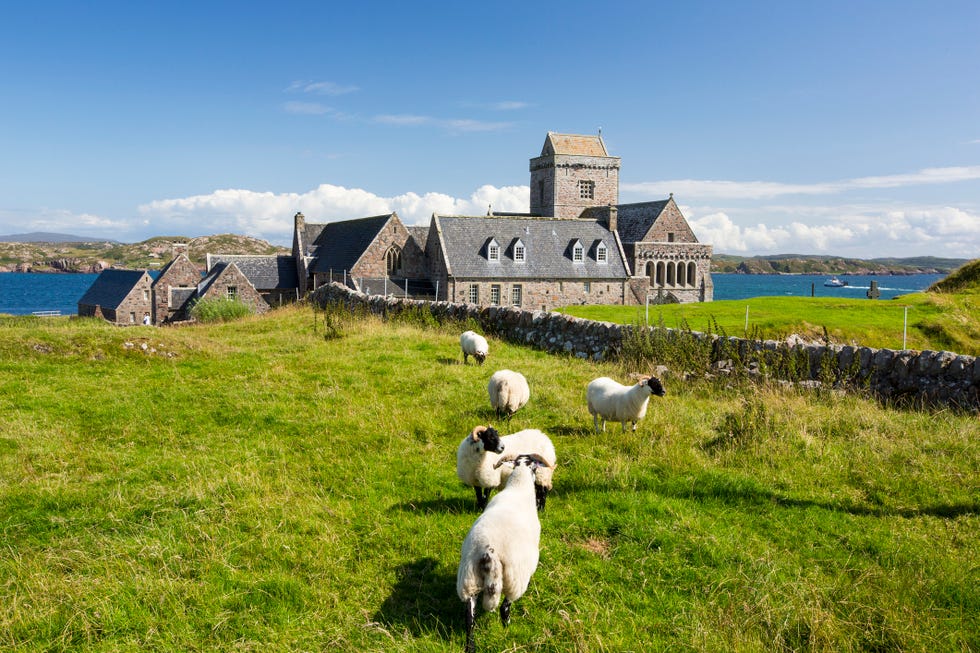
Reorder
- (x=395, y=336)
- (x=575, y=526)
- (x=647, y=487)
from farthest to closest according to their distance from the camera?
(x=395, y=336) < (x=647, y=487) < (x=575, y=526)

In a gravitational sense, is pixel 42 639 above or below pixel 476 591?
below

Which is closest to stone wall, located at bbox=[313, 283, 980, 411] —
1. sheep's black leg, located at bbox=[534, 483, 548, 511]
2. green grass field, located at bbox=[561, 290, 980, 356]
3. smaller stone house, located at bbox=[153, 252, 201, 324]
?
green grass field, located at bbox=[561, 290, 980, 356]

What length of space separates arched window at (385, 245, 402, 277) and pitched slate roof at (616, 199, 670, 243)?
26440mm

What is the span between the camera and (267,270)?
210 feet

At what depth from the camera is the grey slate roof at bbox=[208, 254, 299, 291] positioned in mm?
62375

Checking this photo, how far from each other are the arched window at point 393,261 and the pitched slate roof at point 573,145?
31.7m

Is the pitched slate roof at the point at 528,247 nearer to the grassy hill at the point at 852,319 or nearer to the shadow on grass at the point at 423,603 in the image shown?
the grassy hill at the point at 852,319

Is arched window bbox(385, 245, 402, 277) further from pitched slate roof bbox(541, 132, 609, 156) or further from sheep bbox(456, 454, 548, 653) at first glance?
sheep bbox(456, 454, 548, 653)

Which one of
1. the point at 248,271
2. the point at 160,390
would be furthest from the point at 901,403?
the point at 248,271

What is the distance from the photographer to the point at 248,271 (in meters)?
62.6

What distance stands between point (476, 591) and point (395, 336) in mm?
15700

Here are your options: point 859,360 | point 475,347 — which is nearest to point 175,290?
point 475,347

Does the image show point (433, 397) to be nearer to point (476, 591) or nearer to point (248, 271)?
point (476, 591)

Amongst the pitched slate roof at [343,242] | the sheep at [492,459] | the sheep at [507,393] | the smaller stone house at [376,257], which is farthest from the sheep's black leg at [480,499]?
the pitched slate roof at [343,242]
